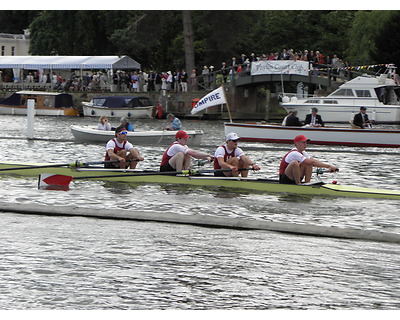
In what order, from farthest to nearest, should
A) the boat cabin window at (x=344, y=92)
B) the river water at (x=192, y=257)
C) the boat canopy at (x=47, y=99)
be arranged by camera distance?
the boat canopy at (x=47, y=99) < the boat cabin window at (x=344, y=92) < the river water at (x=192, y=257)

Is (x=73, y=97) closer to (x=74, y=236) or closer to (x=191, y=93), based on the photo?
(x=191, y=93)

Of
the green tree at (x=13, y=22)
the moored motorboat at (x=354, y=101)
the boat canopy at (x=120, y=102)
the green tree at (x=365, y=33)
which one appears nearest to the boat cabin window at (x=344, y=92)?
the moored motorboat at (x=354, y=101)

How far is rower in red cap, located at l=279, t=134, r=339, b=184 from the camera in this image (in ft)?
55.4

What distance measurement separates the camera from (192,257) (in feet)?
37.1

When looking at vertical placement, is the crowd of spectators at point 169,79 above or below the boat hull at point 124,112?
above

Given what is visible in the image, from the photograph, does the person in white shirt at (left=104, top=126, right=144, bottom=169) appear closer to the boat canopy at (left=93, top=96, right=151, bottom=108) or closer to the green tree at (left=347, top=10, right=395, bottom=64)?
the boat canopy at (left=93, top=96, right=151, bottom=108)

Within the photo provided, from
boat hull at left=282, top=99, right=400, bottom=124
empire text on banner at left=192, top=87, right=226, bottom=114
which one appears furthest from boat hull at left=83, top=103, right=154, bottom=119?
empire text on banner at left=192, top=87, right=226, bottom=114

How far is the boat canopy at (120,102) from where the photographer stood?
57781 mm

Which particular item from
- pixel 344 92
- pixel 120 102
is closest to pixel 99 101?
pixel 120 102

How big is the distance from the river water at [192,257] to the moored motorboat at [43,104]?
1658 inches

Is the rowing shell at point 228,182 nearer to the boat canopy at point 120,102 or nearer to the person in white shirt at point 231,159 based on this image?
the person in white shirt at point 231,159

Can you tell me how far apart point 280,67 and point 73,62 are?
62.1 feet

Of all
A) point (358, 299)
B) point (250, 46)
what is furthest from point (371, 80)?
point (358, 299)

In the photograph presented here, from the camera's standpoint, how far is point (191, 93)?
60.2 metres
